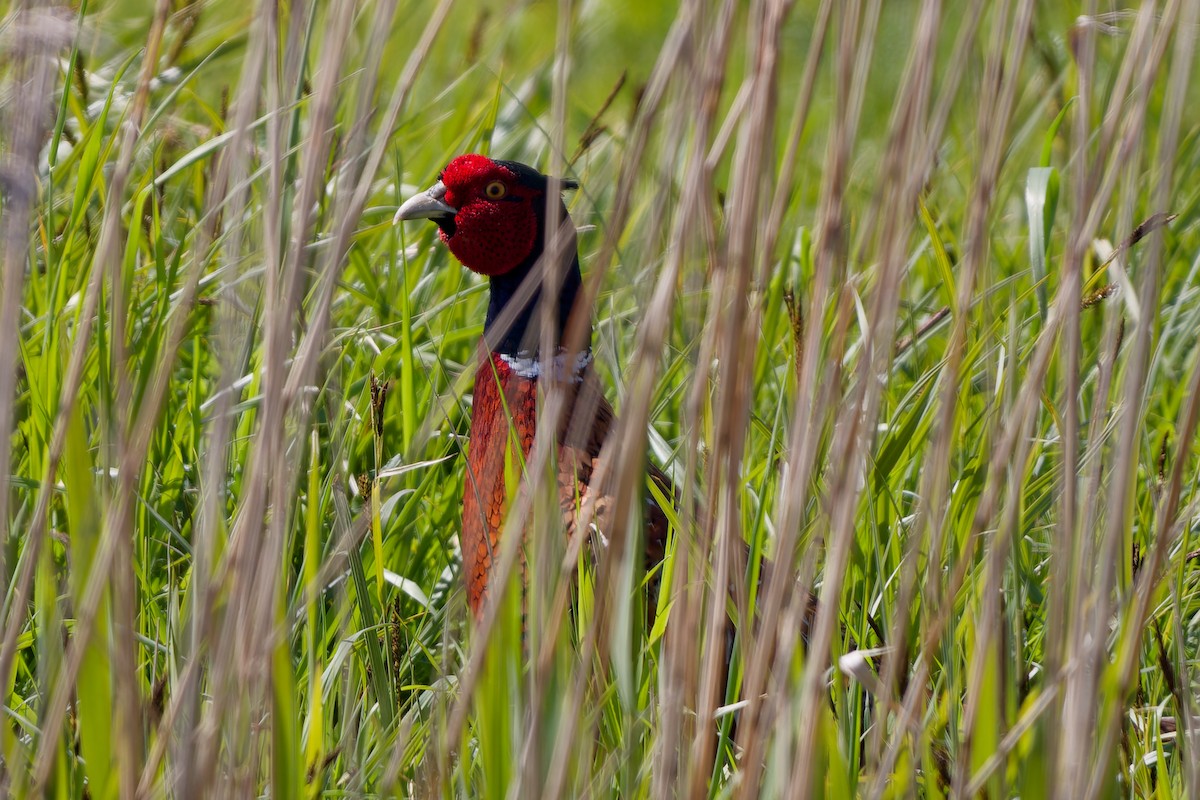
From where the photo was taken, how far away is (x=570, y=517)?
1976mm

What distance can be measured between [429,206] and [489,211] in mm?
106

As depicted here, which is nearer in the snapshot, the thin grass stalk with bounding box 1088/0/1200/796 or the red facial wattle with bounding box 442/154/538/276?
the thin grass stalk with bounding box 1088/0/1200/796

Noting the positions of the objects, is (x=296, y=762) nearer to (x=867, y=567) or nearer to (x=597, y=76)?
(x=867, y=567)

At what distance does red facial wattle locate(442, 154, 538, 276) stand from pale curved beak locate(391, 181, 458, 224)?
0.03 ft

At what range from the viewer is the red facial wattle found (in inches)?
→ 86.4

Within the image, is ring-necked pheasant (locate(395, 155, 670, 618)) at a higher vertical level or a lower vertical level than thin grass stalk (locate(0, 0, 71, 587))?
lower

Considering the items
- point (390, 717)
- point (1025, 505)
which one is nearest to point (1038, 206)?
point (1025, 505)

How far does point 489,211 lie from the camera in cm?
219

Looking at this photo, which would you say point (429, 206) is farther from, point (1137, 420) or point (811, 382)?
point (1137, 420)

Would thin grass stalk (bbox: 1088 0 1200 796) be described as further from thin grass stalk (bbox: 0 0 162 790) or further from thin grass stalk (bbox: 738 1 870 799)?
thin grass stalk (bbox: 0 0 162 790)

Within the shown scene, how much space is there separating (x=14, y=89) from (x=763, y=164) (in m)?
0.64

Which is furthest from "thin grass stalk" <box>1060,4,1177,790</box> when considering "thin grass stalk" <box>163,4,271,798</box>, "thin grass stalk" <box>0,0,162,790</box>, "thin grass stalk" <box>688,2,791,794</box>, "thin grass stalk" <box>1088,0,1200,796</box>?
"thin grass stalk" <box>0,0,162,790</box>

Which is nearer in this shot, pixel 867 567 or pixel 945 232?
pixel 867 567

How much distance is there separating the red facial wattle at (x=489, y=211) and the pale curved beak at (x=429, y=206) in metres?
0.01
